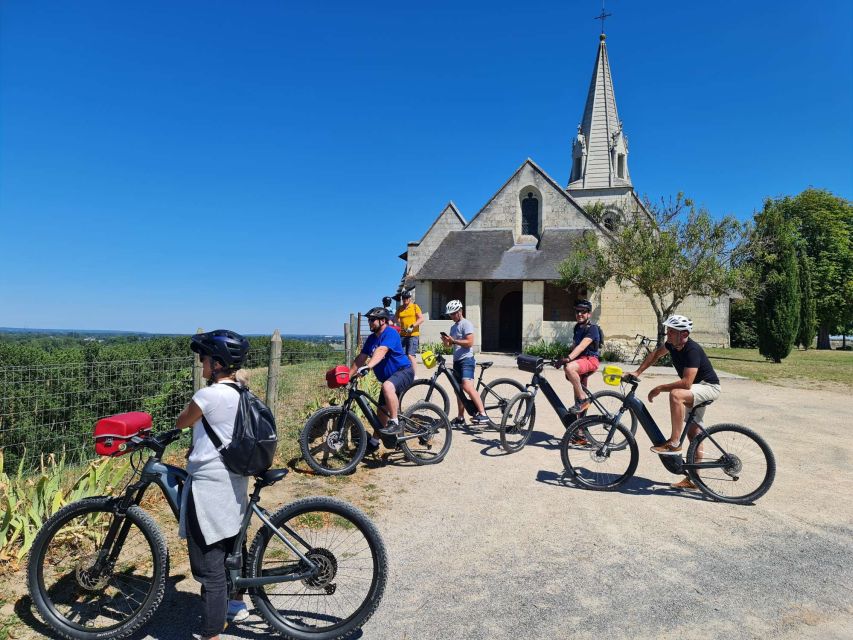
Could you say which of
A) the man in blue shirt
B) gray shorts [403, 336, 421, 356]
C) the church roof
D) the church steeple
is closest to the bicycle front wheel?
the man in blue shirt

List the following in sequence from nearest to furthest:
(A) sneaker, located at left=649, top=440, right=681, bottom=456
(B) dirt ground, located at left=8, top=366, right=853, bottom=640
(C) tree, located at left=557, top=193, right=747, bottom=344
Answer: (B) dirt ground, located at left=8, top=366, right=853, bottom=640, (A) sneaker, located at left=649, top=440, right=681, bottom=456, (C) tree, located at left=557, top=193, right=747, bottom=344

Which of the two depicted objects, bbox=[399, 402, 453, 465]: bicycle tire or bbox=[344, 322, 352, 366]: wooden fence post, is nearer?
bbox=[399, 402, 453, 465]: bicycle tire

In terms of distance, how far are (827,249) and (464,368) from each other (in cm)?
3907

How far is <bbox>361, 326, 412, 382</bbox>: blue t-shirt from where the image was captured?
18.5ft

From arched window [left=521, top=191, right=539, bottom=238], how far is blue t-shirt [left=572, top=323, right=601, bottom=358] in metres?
20.1

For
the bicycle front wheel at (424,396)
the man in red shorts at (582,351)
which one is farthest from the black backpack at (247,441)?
the man in red shorts at (582,351)

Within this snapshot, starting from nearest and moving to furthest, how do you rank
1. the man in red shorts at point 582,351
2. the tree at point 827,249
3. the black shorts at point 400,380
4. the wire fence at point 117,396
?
the black shorts at point 400,380 → the man in red shorts at point 582,351 → the wire fence at point 117,396 → the tree at point 827,249

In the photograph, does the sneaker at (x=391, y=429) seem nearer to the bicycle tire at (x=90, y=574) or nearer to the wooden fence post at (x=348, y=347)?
the bicycle tire at (x=90, y=574)

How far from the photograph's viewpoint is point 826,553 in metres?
3.82

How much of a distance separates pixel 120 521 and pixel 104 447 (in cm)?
42

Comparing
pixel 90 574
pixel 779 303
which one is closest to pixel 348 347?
pixel 90 574

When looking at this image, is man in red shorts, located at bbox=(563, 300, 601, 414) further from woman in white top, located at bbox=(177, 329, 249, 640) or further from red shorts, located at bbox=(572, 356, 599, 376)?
woman in white top, located at bbox=(177, 329, 249, 640)

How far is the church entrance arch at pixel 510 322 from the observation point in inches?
1055

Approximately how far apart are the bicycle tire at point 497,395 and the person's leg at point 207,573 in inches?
186
